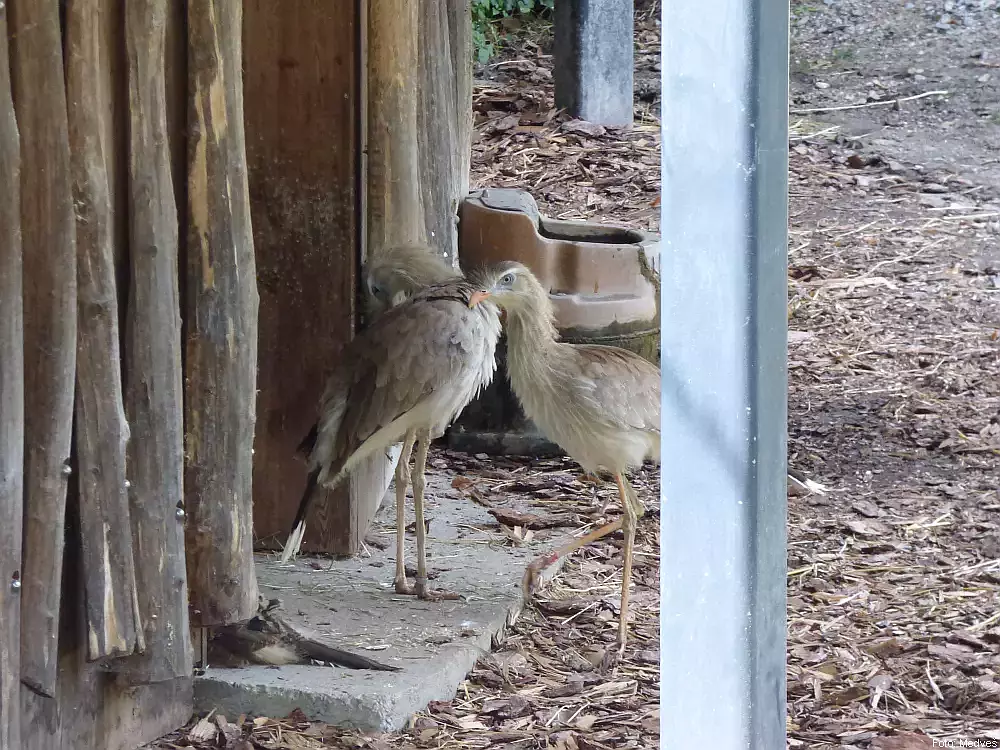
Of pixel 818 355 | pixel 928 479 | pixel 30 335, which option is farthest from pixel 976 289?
pixel 30 335

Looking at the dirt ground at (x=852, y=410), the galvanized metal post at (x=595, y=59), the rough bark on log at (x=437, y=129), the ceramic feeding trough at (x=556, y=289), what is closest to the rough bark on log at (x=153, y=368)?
the dirt ground at (x=852, y=410)

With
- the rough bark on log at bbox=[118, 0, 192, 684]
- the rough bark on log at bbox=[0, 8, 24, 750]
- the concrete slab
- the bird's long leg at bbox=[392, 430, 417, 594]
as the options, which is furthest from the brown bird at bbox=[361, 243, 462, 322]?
the rough bark on log at bbox=[0, 8, 24, 750]

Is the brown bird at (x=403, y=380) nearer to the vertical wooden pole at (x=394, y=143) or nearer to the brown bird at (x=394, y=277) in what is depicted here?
the brown bird at (x=394, y=277)

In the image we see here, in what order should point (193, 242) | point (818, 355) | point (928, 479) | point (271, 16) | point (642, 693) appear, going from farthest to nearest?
point (818, 355), point (928, 479), point (271, 16), point (642, 693), point (193, 242)

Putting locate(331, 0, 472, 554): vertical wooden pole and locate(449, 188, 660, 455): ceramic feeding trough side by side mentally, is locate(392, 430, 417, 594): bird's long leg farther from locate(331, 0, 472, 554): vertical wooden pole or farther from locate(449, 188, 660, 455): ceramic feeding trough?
locate(449, 188, 660, 455): ceramic feeding trough

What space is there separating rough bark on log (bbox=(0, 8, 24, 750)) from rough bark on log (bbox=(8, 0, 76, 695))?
5 centimetres

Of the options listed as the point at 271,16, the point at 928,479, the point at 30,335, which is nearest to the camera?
the point at 30,335

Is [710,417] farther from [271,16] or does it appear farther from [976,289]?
[976,289]

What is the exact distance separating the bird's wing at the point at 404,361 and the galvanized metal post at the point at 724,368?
8.11 feet

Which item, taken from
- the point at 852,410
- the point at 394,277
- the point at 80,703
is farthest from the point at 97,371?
the point at 852,410

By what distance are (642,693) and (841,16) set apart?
30.3ft

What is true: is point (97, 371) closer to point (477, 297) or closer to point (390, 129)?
point (477, 297)

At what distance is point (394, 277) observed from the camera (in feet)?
14.9

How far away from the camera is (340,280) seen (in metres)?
4.50
